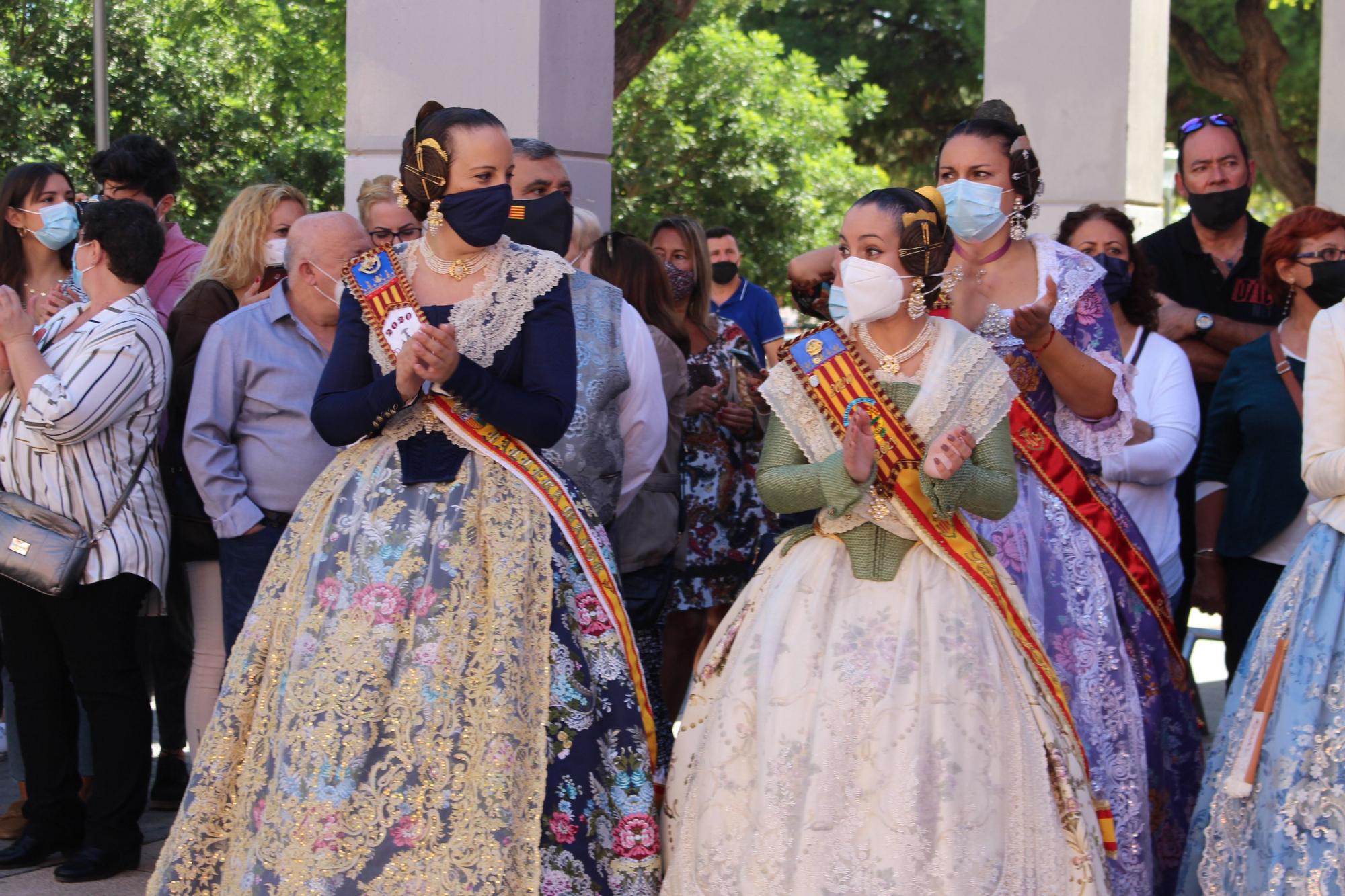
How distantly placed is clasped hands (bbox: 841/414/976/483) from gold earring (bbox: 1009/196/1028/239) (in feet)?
3.14

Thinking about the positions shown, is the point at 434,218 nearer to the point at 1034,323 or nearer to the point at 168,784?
the point at 1034,323

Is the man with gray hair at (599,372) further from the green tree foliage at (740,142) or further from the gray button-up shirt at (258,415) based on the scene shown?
the green tree foliage at (740,142)

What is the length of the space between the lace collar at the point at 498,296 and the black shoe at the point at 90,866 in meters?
2.12

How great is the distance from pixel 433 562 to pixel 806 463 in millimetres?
916

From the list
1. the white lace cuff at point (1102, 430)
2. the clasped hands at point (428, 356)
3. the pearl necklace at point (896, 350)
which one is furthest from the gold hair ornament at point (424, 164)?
the white lace cuff at point (1102, 430)

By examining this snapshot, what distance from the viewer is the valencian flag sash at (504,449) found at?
12.6ft

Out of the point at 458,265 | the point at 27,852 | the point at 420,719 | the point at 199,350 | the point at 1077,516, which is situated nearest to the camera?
the point at 420,719

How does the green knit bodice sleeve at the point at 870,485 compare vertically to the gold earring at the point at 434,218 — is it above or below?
below

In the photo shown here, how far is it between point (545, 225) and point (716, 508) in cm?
153

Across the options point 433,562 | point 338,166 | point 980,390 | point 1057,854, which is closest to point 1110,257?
point 980,390

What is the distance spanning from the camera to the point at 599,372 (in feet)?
15.4

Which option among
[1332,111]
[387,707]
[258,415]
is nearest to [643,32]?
[1332,111]

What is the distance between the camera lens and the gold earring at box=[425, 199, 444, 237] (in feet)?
12.7

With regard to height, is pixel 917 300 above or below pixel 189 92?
below
